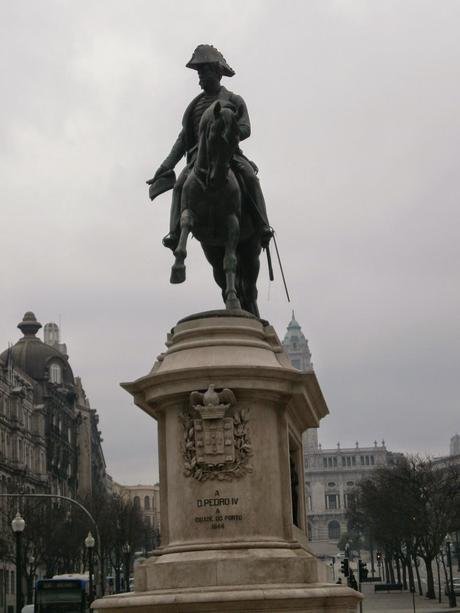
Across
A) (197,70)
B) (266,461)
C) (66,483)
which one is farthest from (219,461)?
(66,483)

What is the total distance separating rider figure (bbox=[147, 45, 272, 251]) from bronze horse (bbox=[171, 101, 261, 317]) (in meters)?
0.23

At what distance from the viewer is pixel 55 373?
10894cm

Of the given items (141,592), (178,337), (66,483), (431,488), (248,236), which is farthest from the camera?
(66,483)

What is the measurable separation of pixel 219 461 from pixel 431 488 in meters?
58.6

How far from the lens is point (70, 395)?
11162 cm

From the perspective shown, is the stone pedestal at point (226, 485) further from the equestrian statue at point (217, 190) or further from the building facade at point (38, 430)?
the building facade at point (38, 430)

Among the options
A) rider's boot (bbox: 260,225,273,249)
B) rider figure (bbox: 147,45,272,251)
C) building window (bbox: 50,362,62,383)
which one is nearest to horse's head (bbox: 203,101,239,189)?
rider figure (bbox: 147,45,272,251)

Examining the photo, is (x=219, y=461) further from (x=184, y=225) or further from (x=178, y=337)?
(x=184, y=225)

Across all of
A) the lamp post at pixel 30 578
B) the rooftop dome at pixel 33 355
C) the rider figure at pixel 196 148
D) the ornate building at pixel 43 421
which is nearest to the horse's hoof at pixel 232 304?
the rider figure at pixel 196 148

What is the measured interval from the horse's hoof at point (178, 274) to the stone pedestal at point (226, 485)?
1049 millimetres

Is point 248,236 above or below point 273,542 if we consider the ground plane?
above

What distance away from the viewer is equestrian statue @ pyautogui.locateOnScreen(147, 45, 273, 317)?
15.0 m

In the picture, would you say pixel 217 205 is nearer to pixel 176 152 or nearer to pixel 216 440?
pixel 176 152

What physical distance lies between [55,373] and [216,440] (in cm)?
9767
